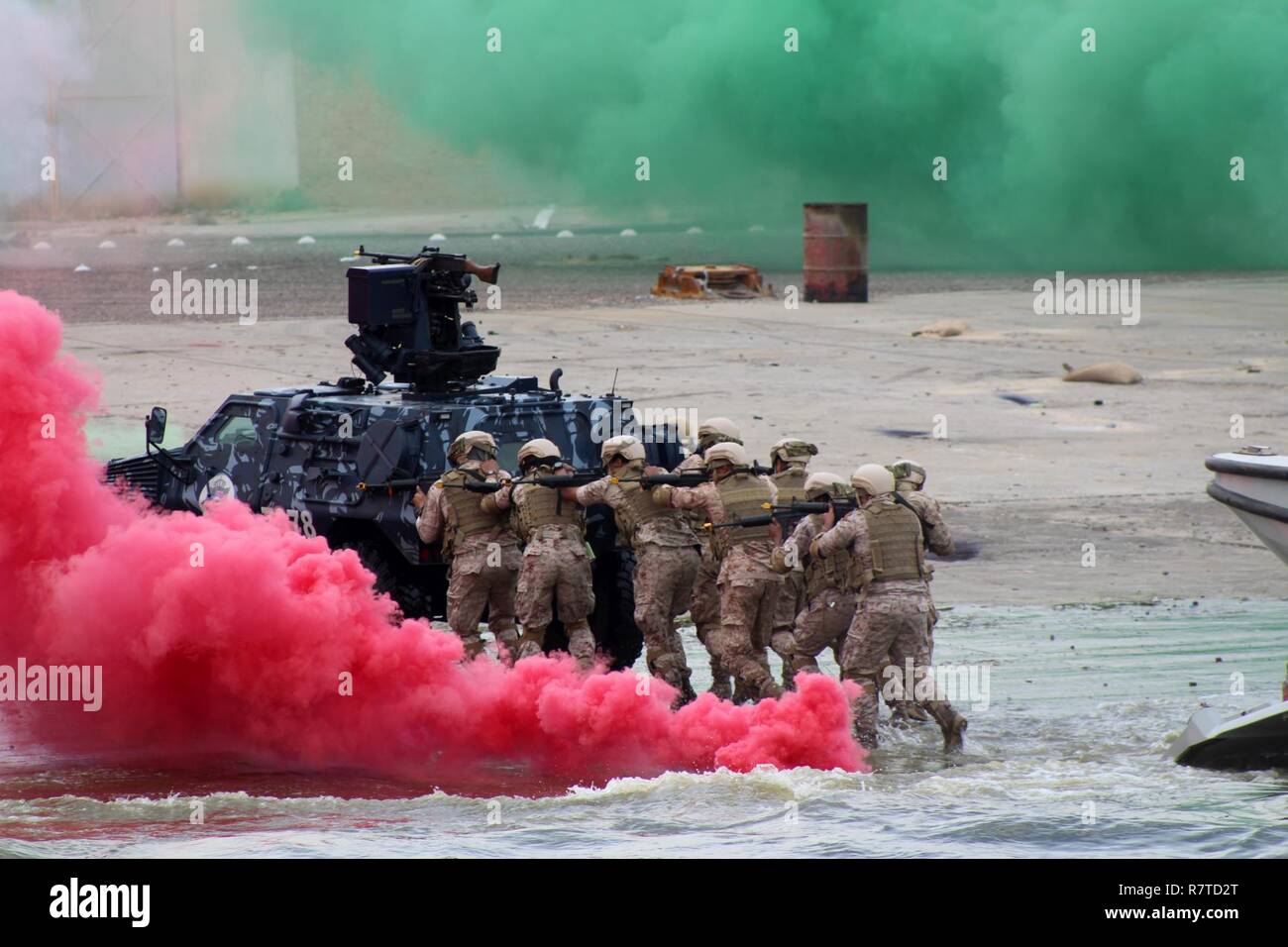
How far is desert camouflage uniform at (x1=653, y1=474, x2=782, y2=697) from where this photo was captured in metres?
12.7

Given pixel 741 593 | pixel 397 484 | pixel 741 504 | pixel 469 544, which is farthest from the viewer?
pixel 397 484

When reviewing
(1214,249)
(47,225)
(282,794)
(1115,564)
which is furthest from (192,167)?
(282,794)

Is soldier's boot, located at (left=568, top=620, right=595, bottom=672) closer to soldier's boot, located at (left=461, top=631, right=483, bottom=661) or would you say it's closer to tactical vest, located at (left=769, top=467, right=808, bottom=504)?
soldier's boot, located at (left=461, top=631, right=483, bottom=661)

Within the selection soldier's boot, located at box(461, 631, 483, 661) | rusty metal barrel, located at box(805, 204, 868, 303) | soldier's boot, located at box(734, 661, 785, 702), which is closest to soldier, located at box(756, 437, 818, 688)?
soldier's boot, located at box(734, 661, 785, 702)

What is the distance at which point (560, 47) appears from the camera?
173 feet

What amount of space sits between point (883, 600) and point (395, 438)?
11.8 feet

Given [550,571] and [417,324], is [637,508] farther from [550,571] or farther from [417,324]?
[417,324]

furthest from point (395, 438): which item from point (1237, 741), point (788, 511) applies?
point (1237, 741)

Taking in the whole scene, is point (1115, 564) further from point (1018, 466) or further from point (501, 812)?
point (501, 812)

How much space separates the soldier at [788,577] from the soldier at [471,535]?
1.70m

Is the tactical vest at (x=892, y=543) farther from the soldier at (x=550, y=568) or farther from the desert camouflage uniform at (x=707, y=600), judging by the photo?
the soldier at (x=550, y=568)

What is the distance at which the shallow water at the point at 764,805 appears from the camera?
10.5 meters

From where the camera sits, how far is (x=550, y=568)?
12.9 m
